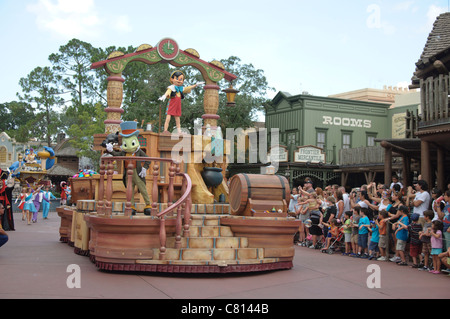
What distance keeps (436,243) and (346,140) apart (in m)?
25.3

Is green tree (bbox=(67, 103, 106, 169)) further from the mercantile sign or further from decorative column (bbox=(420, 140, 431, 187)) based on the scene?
decorative column (bbox=(420, 140, 431, 187))

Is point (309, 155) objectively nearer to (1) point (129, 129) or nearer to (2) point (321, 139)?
(2) point (321, 139)

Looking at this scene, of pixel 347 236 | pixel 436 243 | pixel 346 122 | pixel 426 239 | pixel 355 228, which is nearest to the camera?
pixel 436 243

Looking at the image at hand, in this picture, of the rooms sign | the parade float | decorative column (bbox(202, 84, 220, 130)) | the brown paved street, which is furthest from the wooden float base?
the rooms sign

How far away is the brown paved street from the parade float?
28cm

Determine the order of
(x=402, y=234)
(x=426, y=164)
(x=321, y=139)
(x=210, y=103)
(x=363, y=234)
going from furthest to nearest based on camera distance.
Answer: (x=321, y=139)
(x=426, y=164)
(x=210, y=103)
(x=363, y=234)
(x=402, y=234)

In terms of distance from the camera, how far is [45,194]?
22516 mm

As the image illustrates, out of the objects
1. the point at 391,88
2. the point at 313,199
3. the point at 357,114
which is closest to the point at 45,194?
the point at 313,199

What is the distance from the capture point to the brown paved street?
6.44m

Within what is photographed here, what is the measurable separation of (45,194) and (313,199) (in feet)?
45.2

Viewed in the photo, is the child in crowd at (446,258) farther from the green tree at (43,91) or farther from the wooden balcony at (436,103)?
the green tree at (43,91)

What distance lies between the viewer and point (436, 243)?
877cm

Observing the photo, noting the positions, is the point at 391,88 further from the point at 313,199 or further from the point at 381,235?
the point at 381,235

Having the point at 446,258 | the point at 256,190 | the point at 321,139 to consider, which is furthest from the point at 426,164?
the point at 321,139
